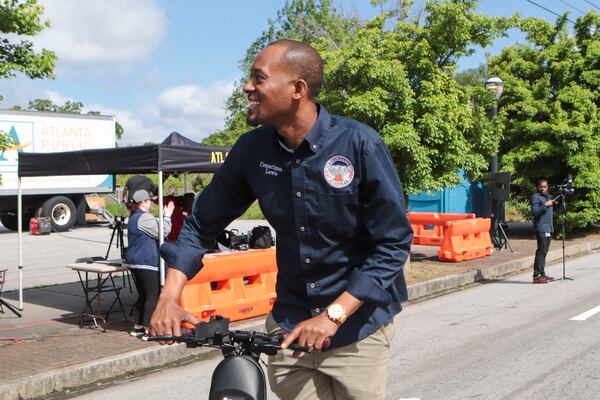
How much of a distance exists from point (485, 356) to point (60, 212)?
20011 mm

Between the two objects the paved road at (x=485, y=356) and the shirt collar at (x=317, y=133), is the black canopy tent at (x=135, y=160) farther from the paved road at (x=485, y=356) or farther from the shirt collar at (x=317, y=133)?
the shirt collar at (x=317, y=133)

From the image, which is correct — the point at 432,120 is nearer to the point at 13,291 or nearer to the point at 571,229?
the point at 13,291

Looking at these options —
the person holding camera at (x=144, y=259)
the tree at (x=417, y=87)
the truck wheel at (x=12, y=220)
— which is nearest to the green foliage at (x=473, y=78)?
the tree at (x=417, y=87)

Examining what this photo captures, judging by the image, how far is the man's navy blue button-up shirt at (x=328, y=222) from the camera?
233cm

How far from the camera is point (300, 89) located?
236 centimetres

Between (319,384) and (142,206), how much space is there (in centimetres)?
622

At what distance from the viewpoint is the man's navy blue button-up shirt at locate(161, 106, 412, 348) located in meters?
2.33

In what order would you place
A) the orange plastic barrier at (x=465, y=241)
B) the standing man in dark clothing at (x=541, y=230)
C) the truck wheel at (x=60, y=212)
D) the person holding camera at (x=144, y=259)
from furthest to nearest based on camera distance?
the truck wheel at (x=60, y=212) → the orange plastic barrier at (x=465, y=241) → the standing man in dark clothing at (x=541, y=230) → the person holding camera at (x=144, y=259)

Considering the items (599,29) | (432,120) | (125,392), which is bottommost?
(125,392)

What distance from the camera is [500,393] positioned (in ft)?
19.0

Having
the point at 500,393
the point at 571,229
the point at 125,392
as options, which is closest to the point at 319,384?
the point at 500,393

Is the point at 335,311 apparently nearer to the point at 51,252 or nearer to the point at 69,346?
the point at 69,346

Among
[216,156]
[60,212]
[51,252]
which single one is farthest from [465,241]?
[60,212]

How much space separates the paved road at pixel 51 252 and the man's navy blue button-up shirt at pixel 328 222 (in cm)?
1065
